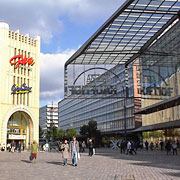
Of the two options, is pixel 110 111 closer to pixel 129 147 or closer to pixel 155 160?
pixel 129 147

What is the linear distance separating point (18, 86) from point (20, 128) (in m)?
8.55

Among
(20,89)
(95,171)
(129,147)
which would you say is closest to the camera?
(95,171)

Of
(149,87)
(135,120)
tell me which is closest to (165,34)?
(149,87)

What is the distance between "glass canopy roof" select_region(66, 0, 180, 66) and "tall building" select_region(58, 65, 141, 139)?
10.0 feet

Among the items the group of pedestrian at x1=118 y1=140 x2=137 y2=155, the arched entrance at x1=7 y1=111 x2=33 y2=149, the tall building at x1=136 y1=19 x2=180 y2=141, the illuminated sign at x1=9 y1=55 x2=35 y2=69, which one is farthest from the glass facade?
the arched entrance at x1=7 y1=111 x2=33 y2=149

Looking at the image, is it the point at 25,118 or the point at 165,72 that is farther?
the point at 25,118

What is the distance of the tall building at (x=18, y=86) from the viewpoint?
54.9 metres

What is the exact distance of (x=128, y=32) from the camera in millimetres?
35812

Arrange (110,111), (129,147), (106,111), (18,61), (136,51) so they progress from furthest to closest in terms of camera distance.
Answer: (106,111)
(110,111)
(18,61)
(136,51)
(129,147)

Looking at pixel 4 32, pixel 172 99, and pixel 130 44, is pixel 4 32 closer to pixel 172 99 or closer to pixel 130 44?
pixel 130 44

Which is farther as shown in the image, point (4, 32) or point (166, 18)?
point (4, 32)

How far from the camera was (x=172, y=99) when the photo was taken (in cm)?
3841

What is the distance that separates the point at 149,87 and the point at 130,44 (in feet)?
20.4

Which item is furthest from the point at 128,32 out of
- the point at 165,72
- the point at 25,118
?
the point at 25,118
